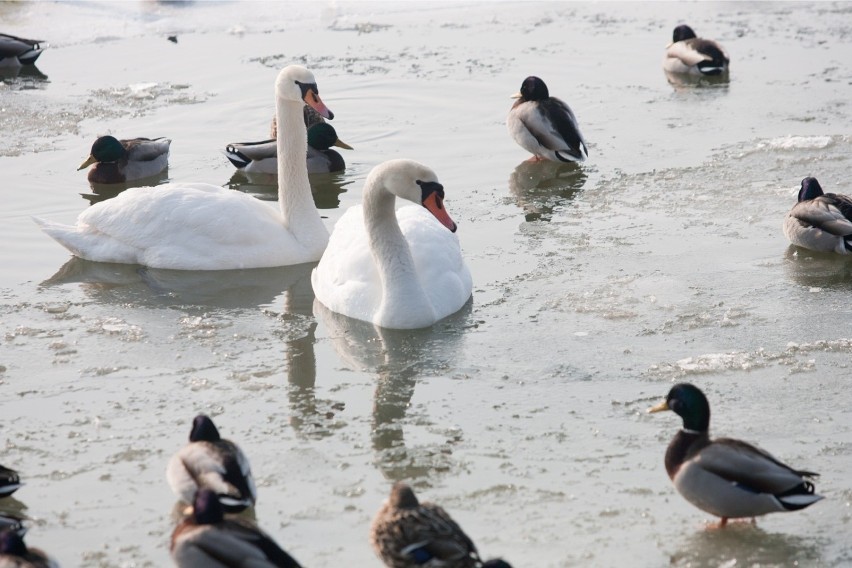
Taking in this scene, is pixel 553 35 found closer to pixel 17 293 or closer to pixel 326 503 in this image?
pixel 17 293

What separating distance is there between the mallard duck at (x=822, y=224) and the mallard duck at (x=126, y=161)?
528cm

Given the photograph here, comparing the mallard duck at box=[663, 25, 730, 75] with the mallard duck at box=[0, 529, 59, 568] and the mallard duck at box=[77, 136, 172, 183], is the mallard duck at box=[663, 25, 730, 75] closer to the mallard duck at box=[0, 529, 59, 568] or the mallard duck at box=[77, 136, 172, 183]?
the mallard duck at box=[77, 136, 172, 183]

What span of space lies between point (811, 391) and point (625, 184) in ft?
13.5

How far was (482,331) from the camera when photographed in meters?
7.34

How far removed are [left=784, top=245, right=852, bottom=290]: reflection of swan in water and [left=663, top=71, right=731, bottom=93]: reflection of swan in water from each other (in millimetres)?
4902

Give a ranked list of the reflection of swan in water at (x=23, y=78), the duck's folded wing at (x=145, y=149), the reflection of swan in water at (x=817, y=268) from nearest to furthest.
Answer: the reflection of swan in water at (x=817, y=268)
the duck's folded wing at (x=145, y=149)
the reflection of swan in water at (x=23, y=78)

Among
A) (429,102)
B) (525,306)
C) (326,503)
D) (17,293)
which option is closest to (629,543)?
(326,503)

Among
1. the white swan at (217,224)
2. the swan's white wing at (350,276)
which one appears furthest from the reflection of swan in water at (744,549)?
the white swan at (217,224)

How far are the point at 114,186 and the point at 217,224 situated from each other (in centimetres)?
272

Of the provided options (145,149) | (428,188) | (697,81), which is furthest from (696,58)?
(428,188)

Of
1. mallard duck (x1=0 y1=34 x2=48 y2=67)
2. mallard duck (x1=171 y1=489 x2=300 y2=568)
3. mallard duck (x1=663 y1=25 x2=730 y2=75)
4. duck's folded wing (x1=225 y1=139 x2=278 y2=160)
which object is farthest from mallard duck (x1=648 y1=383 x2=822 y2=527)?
mallard duck (x1=0 y1=34 x2=48 y2=67)

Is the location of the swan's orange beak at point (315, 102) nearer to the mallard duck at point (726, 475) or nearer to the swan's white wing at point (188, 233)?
the swan's white wing at point (188, 233)

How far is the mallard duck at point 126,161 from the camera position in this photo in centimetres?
1084

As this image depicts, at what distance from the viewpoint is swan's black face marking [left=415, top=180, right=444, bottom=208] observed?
286 inches
